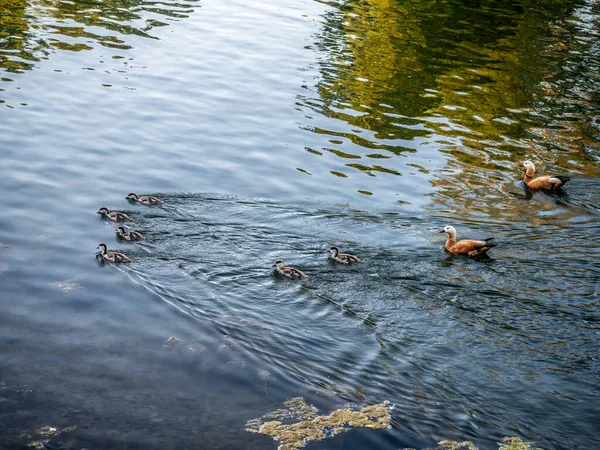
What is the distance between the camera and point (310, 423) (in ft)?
31.2

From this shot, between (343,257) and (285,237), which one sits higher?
(343,257)

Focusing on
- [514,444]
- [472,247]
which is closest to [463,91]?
[472,247]

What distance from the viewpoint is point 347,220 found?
617 inches

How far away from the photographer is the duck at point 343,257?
532 inches

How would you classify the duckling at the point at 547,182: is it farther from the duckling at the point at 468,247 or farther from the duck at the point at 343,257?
the duck at the point at 343,257

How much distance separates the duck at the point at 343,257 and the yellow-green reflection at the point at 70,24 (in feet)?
43.2

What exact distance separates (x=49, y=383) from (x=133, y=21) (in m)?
22.3

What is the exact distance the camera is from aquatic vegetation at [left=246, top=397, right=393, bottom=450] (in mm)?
9273

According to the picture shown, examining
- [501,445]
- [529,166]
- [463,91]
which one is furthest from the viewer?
[463,91]

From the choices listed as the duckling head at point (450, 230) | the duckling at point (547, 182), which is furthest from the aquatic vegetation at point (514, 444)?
the duckling at point (547, 182)

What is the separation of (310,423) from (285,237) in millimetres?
5581

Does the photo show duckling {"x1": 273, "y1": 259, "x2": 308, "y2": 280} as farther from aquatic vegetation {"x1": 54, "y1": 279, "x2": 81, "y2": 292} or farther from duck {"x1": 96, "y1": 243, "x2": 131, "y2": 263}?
aquatic vegetation {"x1": 54, "y1": 279, "x2": 81, "y2": 292}

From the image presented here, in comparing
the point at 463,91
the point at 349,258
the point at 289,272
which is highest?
the point at 463,91

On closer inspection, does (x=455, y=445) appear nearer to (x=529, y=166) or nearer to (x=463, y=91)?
(x=529, y=166)
